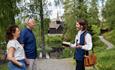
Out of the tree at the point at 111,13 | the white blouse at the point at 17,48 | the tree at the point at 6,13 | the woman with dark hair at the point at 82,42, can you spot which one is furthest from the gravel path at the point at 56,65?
the tree at the point at 111,13

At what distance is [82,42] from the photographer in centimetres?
914

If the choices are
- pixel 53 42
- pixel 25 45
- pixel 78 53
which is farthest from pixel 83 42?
pixel 53 42

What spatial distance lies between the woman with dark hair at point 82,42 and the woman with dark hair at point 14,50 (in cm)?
147

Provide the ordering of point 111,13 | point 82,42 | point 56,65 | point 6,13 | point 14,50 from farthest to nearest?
point 111,13, point 6,13, point 56,65, point 82,42, point 14,50

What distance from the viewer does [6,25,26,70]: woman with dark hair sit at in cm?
778

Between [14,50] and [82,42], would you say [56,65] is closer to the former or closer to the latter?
[82,42]

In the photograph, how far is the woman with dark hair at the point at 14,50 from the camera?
7.78m

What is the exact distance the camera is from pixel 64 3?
52250mm

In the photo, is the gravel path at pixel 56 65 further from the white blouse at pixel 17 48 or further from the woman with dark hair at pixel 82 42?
the white blouse at pixel 17 48

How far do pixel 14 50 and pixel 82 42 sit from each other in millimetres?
1850

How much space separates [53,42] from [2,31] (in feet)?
170

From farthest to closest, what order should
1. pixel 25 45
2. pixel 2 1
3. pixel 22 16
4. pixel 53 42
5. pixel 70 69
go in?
1. pixel 53 42
2. pixel 22 16
3. pixel 2 1
4. pixel 70 69
5. pixel 25 45

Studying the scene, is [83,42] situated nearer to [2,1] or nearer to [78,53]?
[78,53]

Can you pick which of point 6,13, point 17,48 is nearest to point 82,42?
point 17,48
